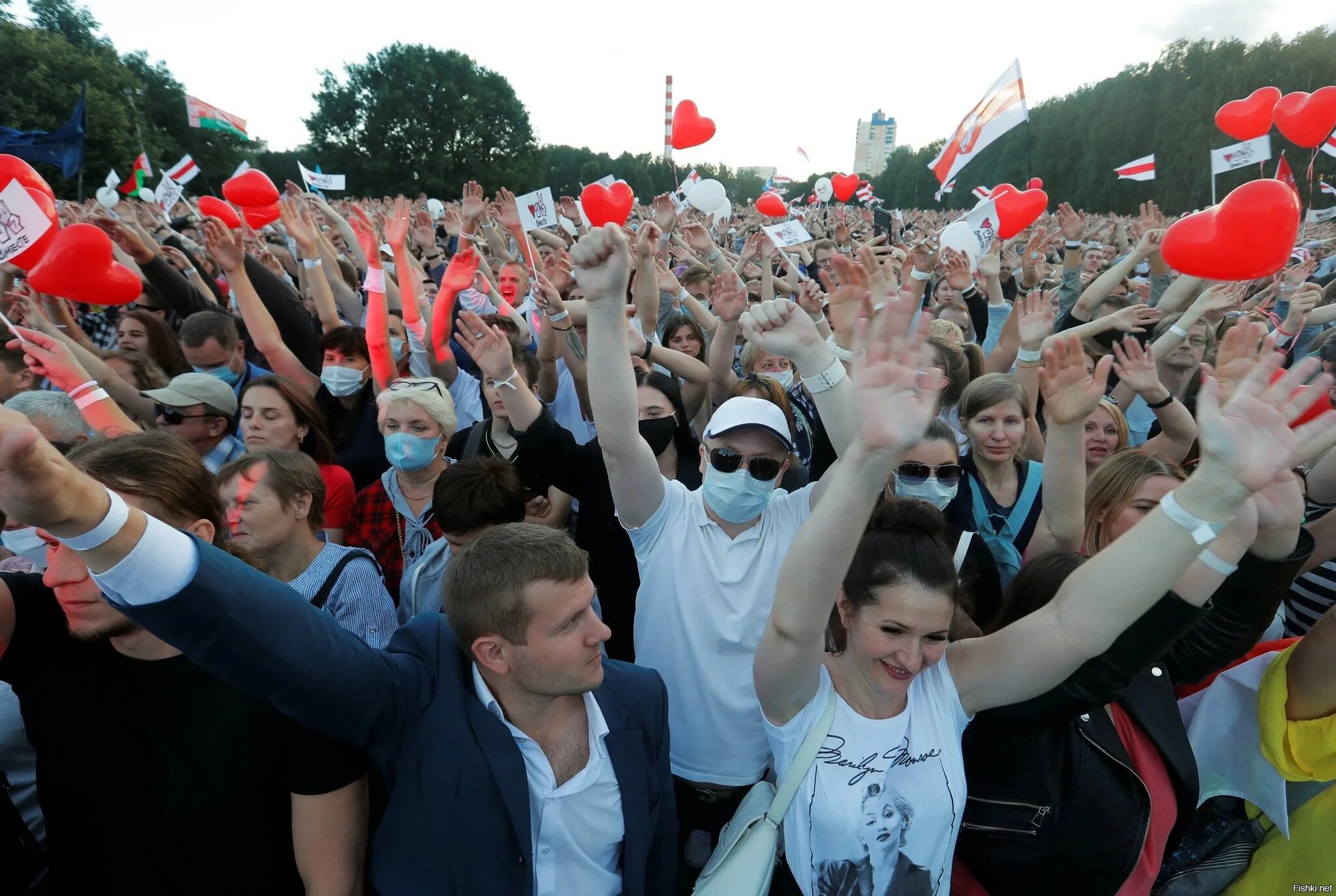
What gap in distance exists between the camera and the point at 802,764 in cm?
185

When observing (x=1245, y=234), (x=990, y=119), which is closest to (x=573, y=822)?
(x=1245, y=234)

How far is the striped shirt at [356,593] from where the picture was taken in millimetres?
2344

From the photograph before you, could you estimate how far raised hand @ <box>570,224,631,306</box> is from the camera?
2.18 meters

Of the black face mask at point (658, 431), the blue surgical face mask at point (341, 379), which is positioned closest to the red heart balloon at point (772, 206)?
the blue surgical face mask at point (341, 379)

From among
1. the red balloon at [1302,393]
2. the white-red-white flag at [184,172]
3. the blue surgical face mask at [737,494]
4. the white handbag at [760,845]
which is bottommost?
the white handbag at [760,845]

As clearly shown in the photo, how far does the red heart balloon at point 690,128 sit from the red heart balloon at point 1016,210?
145 inches

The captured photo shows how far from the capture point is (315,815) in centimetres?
165

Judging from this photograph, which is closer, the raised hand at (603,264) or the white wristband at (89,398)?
the raised hand at (603,264)

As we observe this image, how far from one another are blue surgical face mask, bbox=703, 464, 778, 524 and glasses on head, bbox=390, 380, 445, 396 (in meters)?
1.58

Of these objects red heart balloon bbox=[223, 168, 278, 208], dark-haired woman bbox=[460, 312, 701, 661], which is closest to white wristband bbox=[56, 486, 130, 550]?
dark-haired woman bbox=[460, 312, 701, 661]

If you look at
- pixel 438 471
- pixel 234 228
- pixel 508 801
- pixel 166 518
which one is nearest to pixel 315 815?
pixel 508 801

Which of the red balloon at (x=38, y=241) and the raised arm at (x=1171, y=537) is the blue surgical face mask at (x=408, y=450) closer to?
the red balloon at (x=38, y=241)

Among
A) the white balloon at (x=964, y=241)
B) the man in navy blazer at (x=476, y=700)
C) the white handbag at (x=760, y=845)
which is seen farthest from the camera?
the white balloon at (x=964, y=241)

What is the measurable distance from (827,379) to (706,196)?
7.95 m
